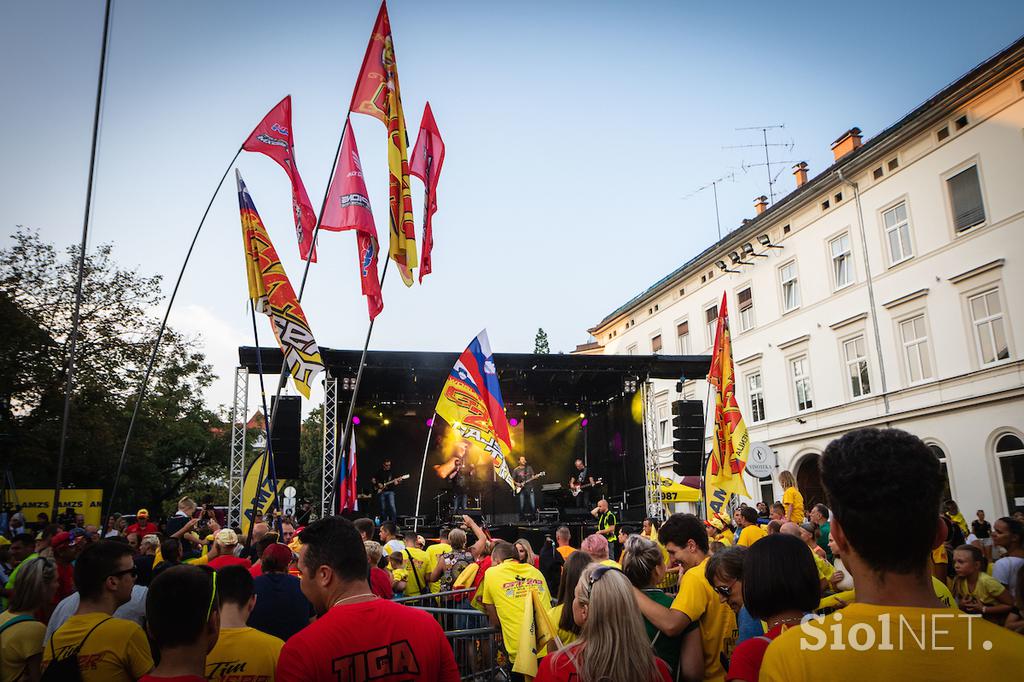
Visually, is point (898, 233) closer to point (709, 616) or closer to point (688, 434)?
point (688, 434)

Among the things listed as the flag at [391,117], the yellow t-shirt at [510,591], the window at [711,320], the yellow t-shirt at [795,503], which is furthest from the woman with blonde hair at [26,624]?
the window at [711,320]

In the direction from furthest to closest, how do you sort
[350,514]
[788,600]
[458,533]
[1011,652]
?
[350,514] → [458,533] → [788,600] → [1011,652]

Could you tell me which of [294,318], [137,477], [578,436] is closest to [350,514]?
[294,318]

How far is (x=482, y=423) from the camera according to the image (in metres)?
11.5

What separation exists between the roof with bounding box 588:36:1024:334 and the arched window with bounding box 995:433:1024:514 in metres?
9.48

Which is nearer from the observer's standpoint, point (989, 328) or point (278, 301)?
point (278, 301)

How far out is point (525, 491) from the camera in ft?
70.2

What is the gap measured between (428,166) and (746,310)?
21.7 meters

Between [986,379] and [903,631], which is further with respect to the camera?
[986,379]

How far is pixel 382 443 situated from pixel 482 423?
39.5 ft

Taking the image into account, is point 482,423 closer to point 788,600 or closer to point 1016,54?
point 788,600

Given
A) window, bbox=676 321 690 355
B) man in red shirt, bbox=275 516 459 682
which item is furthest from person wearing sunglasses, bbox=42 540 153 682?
window, bbox=676 321 690 355

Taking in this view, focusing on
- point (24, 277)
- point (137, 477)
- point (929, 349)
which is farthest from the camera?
point (137, 477)

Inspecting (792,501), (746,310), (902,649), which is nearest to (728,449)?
(792,501)
